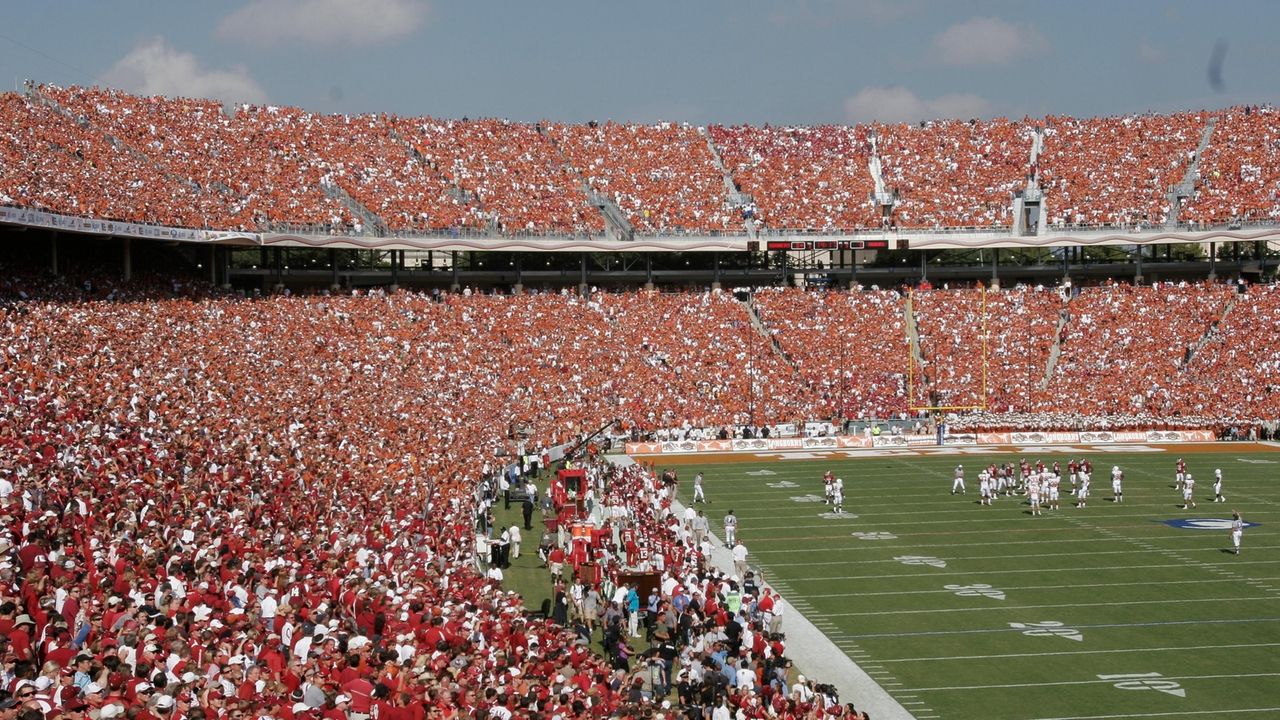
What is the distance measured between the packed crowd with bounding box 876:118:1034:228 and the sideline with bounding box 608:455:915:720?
34984 millimetres

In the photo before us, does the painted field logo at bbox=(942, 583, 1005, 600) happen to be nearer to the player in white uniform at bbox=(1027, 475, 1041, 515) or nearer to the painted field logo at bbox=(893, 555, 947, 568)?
the painted field logo at bbox=(893, 555, 947, 568)

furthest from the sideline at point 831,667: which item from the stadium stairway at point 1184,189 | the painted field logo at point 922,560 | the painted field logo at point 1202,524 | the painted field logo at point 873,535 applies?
the stadium stairway at point 1184,189

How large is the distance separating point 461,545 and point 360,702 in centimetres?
965

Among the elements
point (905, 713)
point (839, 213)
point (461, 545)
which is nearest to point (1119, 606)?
point (905, 713)

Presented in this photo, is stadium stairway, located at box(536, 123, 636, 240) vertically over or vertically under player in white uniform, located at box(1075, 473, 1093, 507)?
over

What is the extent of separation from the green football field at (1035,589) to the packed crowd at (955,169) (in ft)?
68.2

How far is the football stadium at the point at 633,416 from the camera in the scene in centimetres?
1172

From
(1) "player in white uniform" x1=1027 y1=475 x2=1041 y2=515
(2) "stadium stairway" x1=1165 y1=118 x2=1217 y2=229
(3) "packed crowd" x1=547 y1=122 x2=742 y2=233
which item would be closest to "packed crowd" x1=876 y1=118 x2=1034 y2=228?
(2) "stadium stairway" x1=1165 y1=118 x2=1217 y2=229

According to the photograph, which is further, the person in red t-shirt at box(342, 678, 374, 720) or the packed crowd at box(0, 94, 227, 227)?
the packed crowd at box(0, 94, 227, 227)

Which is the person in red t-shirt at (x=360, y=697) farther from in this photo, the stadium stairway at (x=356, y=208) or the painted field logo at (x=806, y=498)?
the stadium stairway at (x=356, y=208)

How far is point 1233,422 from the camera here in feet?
131

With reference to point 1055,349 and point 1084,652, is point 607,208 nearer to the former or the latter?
point 1055,349

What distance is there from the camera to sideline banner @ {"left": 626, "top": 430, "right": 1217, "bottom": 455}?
129 feet

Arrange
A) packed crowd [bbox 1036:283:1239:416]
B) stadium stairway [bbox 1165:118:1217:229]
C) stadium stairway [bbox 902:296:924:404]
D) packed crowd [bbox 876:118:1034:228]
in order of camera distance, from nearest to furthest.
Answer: packed crowd [bbox 1036:283:1239:416]
stadium stairway [bbox 902:296:924:404]
stadium stairway [bbox 1165:118:1217:229]
packed crowd [bbox 876:118:1034:228]
